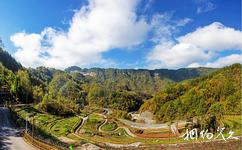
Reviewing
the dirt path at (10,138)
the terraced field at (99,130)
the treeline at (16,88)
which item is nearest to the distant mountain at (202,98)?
the terraced field at (99,130)

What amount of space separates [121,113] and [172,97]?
33442mm

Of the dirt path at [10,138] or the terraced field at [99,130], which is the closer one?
the dirt path at [10,138]

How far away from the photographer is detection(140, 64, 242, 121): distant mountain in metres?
144

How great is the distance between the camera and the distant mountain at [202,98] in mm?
143625

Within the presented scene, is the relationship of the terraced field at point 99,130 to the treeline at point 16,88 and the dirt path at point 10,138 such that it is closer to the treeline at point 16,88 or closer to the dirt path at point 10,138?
the treeline at point 16,88

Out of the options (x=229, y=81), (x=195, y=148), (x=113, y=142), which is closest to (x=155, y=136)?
(x=113, y=142)

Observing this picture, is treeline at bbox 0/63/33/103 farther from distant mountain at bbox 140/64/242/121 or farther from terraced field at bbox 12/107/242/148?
distant mountain at bbox 140/64/242/121

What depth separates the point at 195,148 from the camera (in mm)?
49031

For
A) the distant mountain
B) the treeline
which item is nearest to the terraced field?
the treeline

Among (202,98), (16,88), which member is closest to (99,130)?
(16,88)

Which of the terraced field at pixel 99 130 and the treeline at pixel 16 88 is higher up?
the treeline at pixel 16 88

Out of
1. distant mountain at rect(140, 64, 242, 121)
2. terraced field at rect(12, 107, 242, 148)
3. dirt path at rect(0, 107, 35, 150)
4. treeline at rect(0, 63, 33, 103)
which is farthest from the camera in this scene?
distant mountain at rect(140, 64, 242, 121)

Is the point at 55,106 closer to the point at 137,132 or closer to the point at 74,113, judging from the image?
the point at 74,113

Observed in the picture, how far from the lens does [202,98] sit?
15175 centimetres
